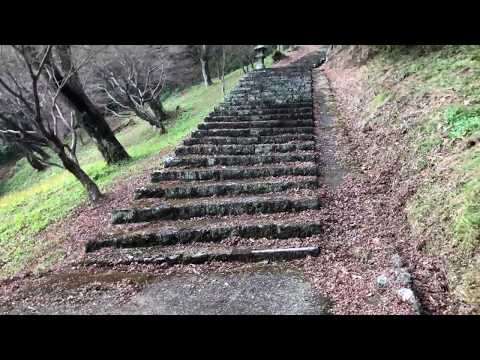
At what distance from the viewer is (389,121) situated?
9.02 meters

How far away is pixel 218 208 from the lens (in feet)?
23.3

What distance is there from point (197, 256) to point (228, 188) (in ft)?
6.53

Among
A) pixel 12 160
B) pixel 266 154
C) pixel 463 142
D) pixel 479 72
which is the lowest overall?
pixel 12 160

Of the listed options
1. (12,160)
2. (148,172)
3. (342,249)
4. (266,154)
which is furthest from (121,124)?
(342,249)

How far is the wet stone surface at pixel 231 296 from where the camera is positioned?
Answer: 4.83 m

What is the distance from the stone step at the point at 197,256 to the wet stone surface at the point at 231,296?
345 mm

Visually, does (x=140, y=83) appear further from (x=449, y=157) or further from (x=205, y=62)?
(x=449, y=157)

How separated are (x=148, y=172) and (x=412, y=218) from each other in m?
6.84

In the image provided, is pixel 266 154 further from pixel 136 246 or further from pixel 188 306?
pixel 188 306

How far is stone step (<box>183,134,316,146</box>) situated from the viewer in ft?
32.6

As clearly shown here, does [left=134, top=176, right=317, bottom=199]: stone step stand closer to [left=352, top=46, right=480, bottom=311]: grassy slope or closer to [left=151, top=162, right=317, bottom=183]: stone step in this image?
[left=151, top=162, right=317, bottom=183]: stone step

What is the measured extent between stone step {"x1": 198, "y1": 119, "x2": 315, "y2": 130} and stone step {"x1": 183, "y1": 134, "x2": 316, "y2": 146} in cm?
91

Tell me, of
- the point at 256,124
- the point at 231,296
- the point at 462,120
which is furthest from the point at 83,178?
the point at 462,120

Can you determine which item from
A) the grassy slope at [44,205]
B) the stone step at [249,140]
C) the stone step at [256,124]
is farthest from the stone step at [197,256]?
the stone step at [256,124]
